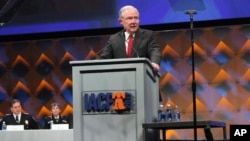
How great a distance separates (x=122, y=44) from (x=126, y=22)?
0.17 meters

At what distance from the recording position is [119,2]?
22.4 feet

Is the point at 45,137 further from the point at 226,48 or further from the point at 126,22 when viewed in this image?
the point at 226,48

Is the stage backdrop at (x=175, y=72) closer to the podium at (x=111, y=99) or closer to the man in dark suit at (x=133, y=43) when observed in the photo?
the man in dark suit at (x=133, y=43)

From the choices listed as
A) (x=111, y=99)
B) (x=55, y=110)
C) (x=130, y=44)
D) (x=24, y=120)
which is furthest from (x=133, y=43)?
(x=55, y=110)

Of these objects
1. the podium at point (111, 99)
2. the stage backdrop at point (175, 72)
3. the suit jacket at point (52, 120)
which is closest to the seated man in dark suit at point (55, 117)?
the suit jacket at point (52, 120)

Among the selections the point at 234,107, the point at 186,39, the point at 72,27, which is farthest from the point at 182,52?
the point at 72,27

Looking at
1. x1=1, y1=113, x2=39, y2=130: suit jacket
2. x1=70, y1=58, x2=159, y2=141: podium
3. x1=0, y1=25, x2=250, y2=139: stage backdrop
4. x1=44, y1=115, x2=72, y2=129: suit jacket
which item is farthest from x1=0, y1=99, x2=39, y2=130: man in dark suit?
x1=70, y1=58, x2=159, y2=141: podium

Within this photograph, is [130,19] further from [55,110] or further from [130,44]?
[55,110]

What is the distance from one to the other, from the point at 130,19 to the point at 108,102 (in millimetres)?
777

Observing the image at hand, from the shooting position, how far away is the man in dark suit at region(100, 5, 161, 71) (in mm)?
3900

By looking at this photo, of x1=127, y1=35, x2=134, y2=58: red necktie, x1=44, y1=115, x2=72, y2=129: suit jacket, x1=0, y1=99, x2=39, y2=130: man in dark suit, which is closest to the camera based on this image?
x1=127, y1=35, x2=134, y2=58: red necktie

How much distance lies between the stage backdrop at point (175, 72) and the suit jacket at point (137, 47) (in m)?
2.81

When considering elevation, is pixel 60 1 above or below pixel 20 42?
above

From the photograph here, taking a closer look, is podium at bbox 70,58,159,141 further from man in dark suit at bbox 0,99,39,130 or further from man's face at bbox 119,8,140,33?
man in dark suit at bbox 0,99,39,130
